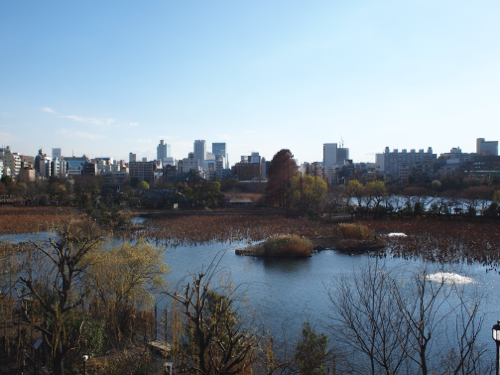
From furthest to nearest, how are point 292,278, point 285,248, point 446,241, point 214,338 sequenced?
point 446,241 → point 285,248 → point 292,278 → point 214,338

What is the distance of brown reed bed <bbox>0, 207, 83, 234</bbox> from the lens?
21703mm

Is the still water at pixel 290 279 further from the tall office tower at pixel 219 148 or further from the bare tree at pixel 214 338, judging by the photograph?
the tall office tower at pixel 219 148

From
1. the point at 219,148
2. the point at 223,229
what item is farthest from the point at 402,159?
the point at 219,148

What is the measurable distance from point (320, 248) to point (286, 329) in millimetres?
9360

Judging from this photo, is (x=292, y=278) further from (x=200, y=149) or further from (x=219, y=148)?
(x=219, y=148)

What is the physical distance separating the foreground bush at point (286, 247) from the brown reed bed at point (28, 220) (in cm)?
960

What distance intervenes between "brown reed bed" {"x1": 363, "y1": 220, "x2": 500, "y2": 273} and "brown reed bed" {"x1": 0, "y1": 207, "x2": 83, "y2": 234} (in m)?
15.5

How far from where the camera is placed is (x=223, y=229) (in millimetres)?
22703

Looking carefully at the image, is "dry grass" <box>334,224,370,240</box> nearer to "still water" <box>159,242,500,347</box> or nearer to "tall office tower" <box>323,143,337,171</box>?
"still water" <box>159,242,500,347</box>

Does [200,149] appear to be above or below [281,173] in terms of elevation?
above

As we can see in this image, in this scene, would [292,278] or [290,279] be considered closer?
[290,279]

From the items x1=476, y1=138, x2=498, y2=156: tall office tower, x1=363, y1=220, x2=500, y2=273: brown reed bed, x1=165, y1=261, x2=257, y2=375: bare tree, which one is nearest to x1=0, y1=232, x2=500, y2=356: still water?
x1=165, y1=261, x2=257, y2=375: bare tree

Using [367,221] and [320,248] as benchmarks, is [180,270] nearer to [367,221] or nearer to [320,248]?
[320,248]

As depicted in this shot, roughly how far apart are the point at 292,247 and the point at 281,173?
55.4 ft
